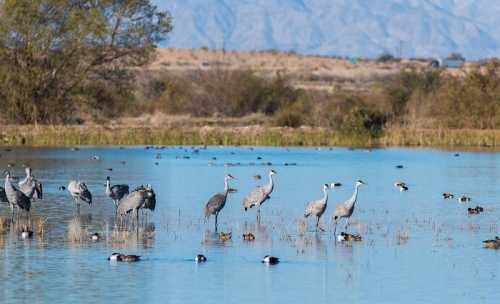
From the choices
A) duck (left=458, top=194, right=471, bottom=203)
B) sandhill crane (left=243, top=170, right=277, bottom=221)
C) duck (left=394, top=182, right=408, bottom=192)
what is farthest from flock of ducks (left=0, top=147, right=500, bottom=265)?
duck (left=394, top=182, right=408, bottom=192)

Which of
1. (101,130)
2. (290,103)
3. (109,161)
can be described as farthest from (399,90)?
(109,161)

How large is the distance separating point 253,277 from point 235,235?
169 inches

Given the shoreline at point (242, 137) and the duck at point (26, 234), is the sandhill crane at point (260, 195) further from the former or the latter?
the shoreline at point (242, 137)

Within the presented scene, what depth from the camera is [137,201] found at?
2316cm

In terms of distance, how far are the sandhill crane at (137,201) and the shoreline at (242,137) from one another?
27.6 metres

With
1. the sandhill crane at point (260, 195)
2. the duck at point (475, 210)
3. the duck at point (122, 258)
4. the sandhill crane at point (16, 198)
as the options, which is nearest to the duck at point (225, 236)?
the duck at point (122, 258)

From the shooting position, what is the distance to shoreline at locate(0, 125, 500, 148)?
51.8 m

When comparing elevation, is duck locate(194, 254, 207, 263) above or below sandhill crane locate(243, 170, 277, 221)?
below

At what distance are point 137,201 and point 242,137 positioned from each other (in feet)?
102

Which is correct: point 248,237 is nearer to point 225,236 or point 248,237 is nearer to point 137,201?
point 225,236

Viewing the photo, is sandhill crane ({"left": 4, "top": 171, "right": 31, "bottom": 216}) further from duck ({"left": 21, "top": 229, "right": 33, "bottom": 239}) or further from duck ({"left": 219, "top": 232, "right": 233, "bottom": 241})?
duck ({"left": 219, "top": 232, "right": 233, "bottom": 241})

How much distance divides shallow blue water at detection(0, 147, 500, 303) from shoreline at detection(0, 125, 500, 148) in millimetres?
16596

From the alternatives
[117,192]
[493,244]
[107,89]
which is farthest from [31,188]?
[107,89]

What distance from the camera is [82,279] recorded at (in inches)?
677
